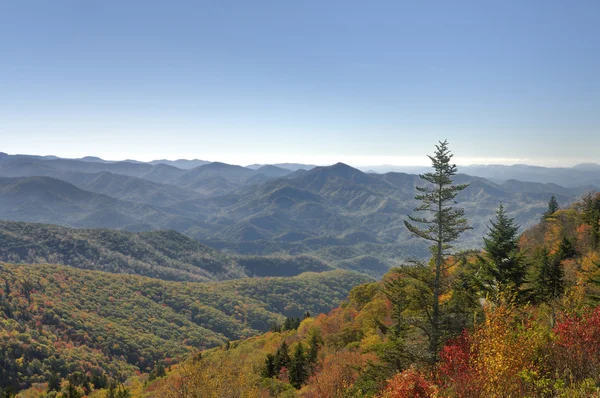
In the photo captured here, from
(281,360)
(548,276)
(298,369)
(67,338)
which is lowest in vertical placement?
A: (67,338)

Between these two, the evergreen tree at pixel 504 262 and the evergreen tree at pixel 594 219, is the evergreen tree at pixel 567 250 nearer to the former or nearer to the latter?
the evergreen tree at pixel 594 219

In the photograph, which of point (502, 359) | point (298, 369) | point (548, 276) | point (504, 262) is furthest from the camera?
point (298, 369)

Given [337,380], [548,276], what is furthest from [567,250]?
[337,380]

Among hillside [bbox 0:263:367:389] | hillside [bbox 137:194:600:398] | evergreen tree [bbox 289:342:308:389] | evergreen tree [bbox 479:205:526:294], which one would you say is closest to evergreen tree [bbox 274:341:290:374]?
hillside [bbox 137:194:600:398]

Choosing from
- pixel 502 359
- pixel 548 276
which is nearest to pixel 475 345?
pixel 502 359

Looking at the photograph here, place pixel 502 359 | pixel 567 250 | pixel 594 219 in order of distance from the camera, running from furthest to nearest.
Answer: pixel 594 219 < pixel 567 250 < pixel 502 359

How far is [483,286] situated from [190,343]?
197863mm

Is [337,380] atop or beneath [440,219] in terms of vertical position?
beneath

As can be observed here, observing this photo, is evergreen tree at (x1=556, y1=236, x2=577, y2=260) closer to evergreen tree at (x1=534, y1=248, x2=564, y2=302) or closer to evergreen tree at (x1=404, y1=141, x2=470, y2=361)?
evergreen tree at (x1=534, y1=248, x2=564, y2=302)

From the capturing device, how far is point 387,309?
5800 cm

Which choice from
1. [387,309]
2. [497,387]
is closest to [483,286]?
[497,387]

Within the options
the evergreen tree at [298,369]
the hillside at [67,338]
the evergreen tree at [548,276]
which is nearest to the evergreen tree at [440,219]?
the evergreen tree at [548,276]

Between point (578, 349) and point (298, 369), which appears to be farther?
point (298, 369)

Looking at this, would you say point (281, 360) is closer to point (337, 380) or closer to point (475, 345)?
point (337, 380)
